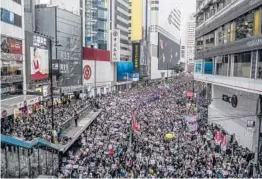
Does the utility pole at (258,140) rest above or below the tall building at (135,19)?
below

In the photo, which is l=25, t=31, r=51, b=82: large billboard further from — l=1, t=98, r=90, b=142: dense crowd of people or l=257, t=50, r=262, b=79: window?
l=257, t=50, r=262, b=79: window

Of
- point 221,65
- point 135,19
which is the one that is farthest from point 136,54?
point 221,65

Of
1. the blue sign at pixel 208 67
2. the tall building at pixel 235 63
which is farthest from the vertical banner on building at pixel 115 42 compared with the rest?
the blue sign at pixel 208 67

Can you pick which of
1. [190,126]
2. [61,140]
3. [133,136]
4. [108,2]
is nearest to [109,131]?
[133,136]

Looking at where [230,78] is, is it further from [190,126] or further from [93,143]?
[93,143]

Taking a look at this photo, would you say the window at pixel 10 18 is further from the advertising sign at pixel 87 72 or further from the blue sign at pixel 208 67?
the advertising sign at pixel 87 72

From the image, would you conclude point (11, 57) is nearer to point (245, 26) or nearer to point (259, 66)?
point (245, 26)

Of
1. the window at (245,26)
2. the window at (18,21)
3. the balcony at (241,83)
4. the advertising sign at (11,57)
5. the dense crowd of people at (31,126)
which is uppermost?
the window at (18,21)
